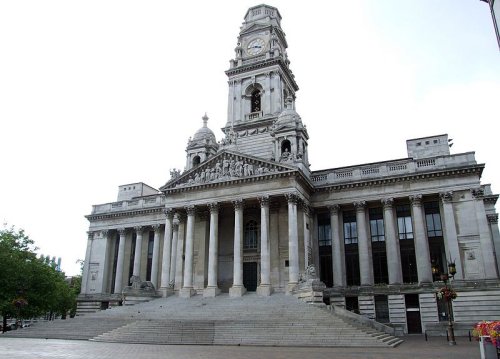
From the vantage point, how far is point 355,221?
46875mm

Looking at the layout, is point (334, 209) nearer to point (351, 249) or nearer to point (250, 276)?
point (351, 249)

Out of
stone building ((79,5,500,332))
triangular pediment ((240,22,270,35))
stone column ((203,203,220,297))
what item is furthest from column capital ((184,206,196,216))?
triangular pediment ((240,22,270,35))

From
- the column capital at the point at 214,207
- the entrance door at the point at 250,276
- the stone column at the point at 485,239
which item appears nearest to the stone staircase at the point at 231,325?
the entrance door at the point at 250,276

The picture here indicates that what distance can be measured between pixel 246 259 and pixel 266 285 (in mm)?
6454

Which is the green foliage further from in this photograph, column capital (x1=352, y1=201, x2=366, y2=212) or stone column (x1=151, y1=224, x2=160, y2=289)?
column capital (x1=352, y1=201, x2=366, y2=212)

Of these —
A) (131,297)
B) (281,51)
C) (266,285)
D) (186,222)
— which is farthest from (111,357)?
(281,51)

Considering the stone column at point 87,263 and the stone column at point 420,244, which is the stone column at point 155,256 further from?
the stone column at point 420,244

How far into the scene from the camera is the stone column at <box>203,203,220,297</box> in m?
42.0

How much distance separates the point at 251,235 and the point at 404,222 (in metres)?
16.2

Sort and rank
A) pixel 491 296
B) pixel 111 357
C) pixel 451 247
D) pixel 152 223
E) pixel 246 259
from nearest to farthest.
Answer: pixel 111 357, pixel 491 296, pixel 451 247, pixel 246 259, pixel 152 223

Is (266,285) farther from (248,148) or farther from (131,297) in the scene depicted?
(248,148)

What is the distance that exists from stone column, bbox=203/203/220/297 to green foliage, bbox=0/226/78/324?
729 inches

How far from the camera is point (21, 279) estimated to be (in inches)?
1853

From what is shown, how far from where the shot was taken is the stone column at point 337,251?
1764 inches
